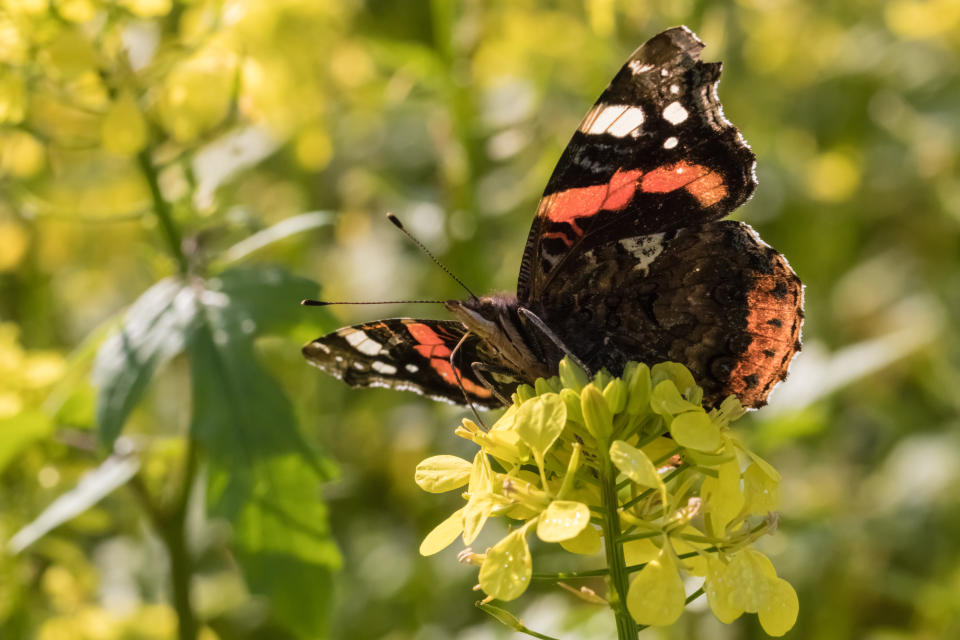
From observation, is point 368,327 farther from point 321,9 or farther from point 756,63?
point 756,63

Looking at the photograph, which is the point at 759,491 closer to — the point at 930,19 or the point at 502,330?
the point at 502,330

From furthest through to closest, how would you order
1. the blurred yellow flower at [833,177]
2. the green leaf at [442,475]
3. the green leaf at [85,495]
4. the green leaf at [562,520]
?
the blurred yellow flower at [833,177] → the green leaf at [85,495] → the green leaf at [442,475] → the green leaf at [562,520]

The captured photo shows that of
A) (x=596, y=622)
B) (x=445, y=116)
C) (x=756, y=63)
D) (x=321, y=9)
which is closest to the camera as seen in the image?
(x=596, y=622)

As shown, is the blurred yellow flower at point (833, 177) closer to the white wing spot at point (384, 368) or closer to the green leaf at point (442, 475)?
the white wing spot at point (384, 368)

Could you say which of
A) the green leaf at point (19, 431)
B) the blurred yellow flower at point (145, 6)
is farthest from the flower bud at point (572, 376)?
the green leaf at point (19, 431)

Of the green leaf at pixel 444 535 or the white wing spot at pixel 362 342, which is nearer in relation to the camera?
the green leaf at pixel 444 535

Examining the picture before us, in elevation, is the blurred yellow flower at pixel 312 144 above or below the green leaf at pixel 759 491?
above

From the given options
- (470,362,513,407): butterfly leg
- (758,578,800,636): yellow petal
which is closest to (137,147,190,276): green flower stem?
(470,362,513,407): butterfly leg

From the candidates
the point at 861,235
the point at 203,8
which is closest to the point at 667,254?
the point at 203,8

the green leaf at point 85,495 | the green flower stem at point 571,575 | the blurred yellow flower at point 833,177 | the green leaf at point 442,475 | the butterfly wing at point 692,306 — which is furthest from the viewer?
the blurred yellow flower at point 833,177
